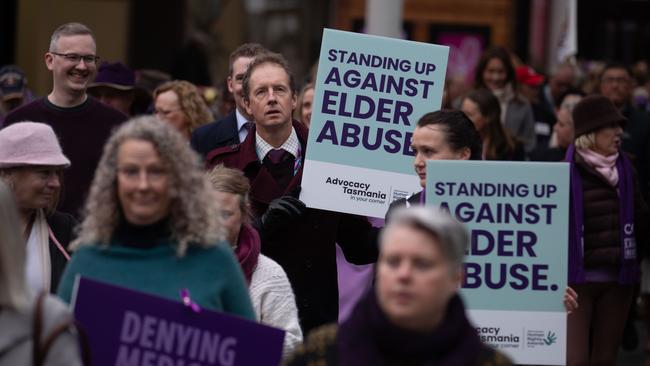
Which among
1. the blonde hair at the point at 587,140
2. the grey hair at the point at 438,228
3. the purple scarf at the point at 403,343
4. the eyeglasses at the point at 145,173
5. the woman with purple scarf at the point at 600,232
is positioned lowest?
the woman with purple scarf at the point at 600,232

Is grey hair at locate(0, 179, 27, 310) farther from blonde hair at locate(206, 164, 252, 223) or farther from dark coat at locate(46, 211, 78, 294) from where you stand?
blonde hair at locate(206, 164, 252, 223)

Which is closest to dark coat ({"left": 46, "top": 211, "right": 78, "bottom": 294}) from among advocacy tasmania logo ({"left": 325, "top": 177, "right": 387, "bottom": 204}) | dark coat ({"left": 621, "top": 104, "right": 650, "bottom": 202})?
advocacy tasmania logo ({"left": 325, "top": 177, "right": 387, "bottom": 204})

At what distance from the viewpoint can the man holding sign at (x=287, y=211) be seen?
7734 mm

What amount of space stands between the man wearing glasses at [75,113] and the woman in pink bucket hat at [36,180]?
6.07 feet

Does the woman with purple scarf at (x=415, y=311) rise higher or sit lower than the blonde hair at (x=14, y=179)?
higher

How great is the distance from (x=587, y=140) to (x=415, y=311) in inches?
232

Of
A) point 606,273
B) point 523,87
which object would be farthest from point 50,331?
point 523,87

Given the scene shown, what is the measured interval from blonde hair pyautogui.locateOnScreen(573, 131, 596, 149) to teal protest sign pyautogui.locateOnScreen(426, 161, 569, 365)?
308cm

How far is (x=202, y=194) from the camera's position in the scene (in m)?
5.47

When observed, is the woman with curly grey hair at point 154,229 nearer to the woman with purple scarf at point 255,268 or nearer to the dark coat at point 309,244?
the woman with purple scarf at point 255,268

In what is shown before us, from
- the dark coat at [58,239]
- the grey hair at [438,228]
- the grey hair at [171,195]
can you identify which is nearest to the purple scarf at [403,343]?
the grey hair at [438,228]

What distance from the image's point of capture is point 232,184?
6.75 metres

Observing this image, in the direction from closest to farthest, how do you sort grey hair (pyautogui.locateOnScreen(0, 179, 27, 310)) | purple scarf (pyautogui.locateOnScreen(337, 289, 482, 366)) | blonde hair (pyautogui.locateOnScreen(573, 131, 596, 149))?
purple scarf (pyautogui.locateOnScreen(337, 289, 482, 366))
grey hair (pyautogui.locateOnScreen(0, 179, 27, 310))
blonde hair (pyautogui.locateOnScreen(573, 131, 596, 149))

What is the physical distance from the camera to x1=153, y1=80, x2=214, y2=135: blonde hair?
10.6 m
